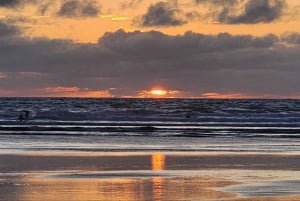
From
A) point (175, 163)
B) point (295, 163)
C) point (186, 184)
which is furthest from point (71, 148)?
point (186, 184)

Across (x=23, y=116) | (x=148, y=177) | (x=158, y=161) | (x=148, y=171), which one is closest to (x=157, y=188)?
(x=148, y=177)

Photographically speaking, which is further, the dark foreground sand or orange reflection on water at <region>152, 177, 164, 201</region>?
the dark foreground sand

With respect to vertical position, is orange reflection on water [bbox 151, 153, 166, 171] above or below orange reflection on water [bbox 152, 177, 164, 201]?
above

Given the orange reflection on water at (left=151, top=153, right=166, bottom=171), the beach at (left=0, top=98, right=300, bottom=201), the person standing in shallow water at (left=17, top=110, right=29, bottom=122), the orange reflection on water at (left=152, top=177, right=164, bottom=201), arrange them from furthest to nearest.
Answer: the person standing in shallow water at (left=17, top=110, right=29, bottom=122)
the orange reflection on water at (left=151, top=153, right=166, bottom=171)
the beach at (left=0, top=98, right=300, bottom=201)
the orange reflection on water at (left=152, top=177, right=164, bottom=201)

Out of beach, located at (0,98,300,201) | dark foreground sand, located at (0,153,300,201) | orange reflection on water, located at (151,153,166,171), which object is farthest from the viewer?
orange reflection on water, located at (151,153,166,171)

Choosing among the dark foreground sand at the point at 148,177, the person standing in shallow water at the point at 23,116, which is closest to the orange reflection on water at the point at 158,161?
the dark foreground sand at the point at 148,177

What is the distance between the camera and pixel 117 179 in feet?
55.3

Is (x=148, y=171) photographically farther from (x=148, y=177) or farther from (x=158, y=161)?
(x=158, y=161)

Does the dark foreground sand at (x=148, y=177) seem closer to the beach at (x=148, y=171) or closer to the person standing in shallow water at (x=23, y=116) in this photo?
the beach at (x=148, y=171)

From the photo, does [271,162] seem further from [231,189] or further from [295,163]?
[231,189]

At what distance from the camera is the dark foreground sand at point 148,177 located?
566 inches

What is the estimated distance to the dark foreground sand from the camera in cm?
1437

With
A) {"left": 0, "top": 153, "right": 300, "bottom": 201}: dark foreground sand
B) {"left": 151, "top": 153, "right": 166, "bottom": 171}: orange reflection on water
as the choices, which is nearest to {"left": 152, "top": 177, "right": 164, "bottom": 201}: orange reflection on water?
{"left": 0, "top": 153, "right": 300, "bottom": 201}: dark foreground sand

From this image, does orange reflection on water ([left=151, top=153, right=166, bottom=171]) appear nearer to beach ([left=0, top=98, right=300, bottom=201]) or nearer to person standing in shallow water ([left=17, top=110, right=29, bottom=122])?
beach ([left=0, top=98, right=300, bottom=201])
